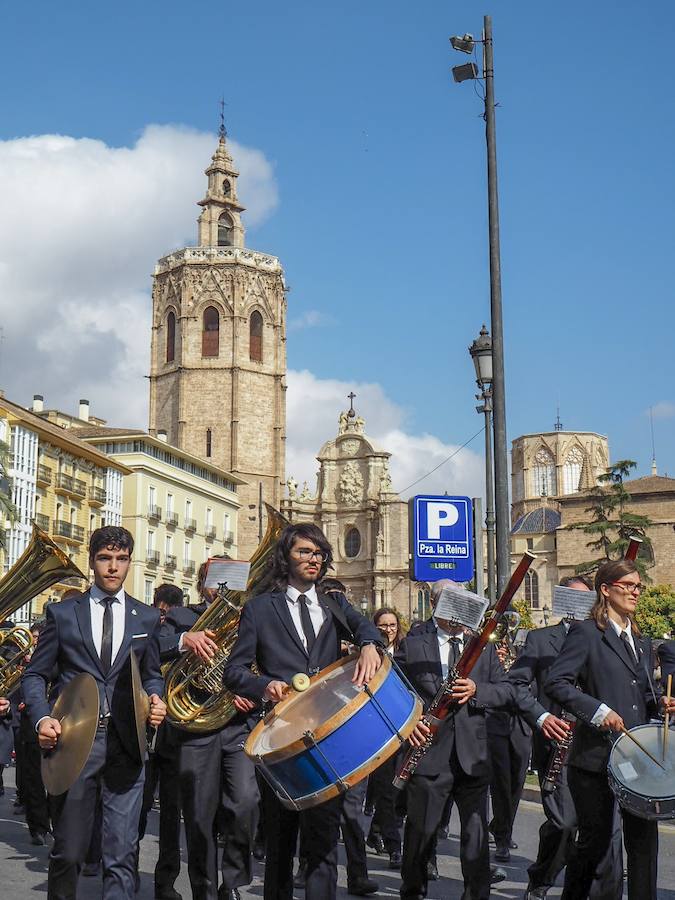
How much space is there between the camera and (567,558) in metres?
95.1

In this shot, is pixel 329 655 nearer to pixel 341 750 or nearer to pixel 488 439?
pixel 341 750

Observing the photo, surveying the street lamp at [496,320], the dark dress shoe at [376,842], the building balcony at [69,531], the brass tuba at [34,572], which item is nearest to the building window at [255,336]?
the building balcony at [69,531]

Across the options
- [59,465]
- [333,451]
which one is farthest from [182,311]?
[59,465]

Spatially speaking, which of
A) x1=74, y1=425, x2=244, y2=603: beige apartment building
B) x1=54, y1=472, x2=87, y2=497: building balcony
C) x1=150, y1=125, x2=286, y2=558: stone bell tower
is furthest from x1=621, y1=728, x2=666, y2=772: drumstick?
x1=150, y1=125, x2=286, y2=558: stone bell tower

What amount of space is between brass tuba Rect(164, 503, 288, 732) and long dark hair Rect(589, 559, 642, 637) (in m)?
1.98

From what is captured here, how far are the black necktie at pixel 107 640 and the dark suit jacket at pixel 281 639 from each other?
1.84 ft

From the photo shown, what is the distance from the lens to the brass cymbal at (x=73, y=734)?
18.5 feet

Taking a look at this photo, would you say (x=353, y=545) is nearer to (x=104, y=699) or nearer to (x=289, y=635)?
(x=289, y=635)

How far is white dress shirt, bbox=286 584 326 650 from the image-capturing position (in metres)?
6.06

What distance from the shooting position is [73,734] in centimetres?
570

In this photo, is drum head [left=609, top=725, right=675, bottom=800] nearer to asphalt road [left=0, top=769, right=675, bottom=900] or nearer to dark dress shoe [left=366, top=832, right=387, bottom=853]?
asphalt road [left=0, top=769, right=675, bottom=900]

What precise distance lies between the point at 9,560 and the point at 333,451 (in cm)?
3326

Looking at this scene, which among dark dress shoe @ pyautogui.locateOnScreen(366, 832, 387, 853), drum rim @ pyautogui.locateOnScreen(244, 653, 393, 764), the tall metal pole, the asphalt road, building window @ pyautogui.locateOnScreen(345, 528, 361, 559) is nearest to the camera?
drum rim @ pyautogui.locateOnScreen(244, 653, 393, 764)

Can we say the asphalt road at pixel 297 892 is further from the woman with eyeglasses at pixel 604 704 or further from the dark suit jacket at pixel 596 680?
the dark suit jacket at pixel 596 680
